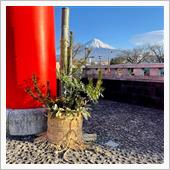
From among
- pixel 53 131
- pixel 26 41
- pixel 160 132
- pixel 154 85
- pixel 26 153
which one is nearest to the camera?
pixel 26 153

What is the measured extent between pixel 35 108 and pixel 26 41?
763 millimetres

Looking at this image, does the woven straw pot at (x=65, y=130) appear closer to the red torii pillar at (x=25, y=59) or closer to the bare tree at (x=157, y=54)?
the red torii pillar at (x=25, y=59)

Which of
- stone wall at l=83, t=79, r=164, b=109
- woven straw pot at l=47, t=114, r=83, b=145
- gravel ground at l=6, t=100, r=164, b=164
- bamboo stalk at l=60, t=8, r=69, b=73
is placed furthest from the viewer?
stone wall at l=83, t=79, r=164, b=109

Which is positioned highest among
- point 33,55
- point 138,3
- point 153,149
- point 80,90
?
point 138,3

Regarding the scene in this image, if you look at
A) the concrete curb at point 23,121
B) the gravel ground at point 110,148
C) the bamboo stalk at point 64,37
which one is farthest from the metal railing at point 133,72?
the concrete curb at point 23,121

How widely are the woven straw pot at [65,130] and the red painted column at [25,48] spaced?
0.47 m

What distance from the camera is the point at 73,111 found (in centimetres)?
258

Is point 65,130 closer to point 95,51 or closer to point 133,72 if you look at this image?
point 133,72

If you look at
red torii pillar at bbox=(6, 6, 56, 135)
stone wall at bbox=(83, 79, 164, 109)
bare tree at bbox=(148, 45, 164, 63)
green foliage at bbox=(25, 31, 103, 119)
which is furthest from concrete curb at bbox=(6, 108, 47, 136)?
bare tree at bbox=(148, 45, 164, 63)

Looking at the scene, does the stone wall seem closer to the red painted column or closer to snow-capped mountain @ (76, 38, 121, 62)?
snow-capped mountain @ (76, 38, 121, 62)

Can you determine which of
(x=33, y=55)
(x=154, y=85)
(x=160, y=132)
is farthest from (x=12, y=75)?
(x=154, y=85)

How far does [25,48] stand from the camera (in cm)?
280

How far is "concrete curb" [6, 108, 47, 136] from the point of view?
113 inches

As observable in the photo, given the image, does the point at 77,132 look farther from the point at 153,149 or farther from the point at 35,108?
the point at 153,149
